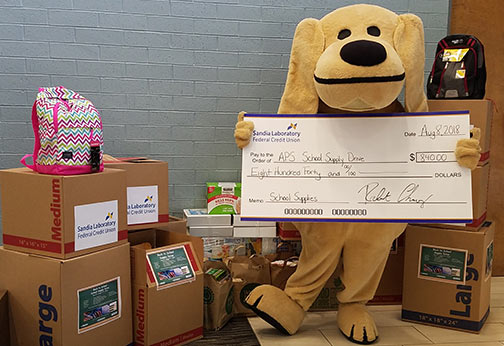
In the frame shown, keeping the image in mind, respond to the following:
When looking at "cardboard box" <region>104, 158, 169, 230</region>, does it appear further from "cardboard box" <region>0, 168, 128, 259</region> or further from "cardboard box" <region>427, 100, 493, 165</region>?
"cardboard box" <region>427, 100, 493, 165</region>

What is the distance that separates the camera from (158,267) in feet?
6.71

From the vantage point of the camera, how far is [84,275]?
178 cm

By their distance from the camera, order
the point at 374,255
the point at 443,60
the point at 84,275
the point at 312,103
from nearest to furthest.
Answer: the point at 84,275
the point at 312,103
the point at 374,255
the point at 443,60

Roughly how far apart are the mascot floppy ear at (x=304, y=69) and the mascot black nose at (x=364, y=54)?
0.65 ft

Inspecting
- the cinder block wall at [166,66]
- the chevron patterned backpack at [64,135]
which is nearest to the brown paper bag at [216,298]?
the cinder block wall at [166,66]

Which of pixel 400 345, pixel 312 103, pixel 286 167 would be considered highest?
pixel 312 103

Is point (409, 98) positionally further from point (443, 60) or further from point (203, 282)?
point (203, 282)

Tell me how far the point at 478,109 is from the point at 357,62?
890mm

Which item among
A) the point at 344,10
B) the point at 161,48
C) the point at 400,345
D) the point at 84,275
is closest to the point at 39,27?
the point at 161,48

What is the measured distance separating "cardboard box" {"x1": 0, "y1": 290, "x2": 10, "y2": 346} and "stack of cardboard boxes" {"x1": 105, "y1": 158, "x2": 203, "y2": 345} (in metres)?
0.49

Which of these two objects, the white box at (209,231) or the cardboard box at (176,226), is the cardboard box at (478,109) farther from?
the cardboard box at (176,226)

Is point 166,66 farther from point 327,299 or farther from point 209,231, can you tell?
point 327,299

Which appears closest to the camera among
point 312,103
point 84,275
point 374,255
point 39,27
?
point 84,275

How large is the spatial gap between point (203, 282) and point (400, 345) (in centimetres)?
94
